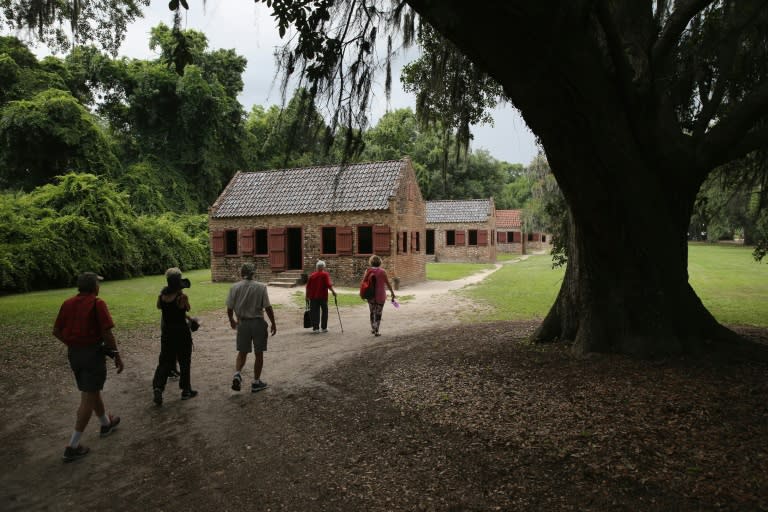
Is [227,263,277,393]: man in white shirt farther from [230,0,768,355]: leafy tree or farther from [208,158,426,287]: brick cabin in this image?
[208,158,426,287]: brick cabin

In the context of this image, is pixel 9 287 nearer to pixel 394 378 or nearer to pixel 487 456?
pixel 394 378

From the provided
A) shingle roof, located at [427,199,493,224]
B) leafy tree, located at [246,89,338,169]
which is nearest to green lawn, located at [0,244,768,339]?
leafy tree, located at [246,89,338,169]

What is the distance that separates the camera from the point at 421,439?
4508 millimetres

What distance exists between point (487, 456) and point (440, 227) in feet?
111

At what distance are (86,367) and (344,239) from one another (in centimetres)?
1517

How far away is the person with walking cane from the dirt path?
0.43 m

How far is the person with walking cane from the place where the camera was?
10.0m

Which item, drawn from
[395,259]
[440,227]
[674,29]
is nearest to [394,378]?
[674,29]

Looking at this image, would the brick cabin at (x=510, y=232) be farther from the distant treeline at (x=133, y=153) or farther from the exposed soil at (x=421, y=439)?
the exposed soil at (x=421, y=439)

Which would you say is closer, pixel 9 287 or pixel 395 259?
pixel 9 287

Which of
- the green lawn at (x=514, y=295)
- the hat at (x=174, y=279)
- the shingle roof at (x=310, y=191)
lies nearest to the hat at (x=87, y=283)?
the hat at (x=174, y=279)

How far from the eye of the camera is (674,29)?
5281 millimetres

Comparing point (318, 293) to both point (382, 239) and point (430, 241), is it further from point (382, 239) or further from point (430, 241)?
point (430, 241)

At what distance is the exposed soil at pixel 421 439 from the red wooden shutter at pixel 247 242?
14359 millimetres
